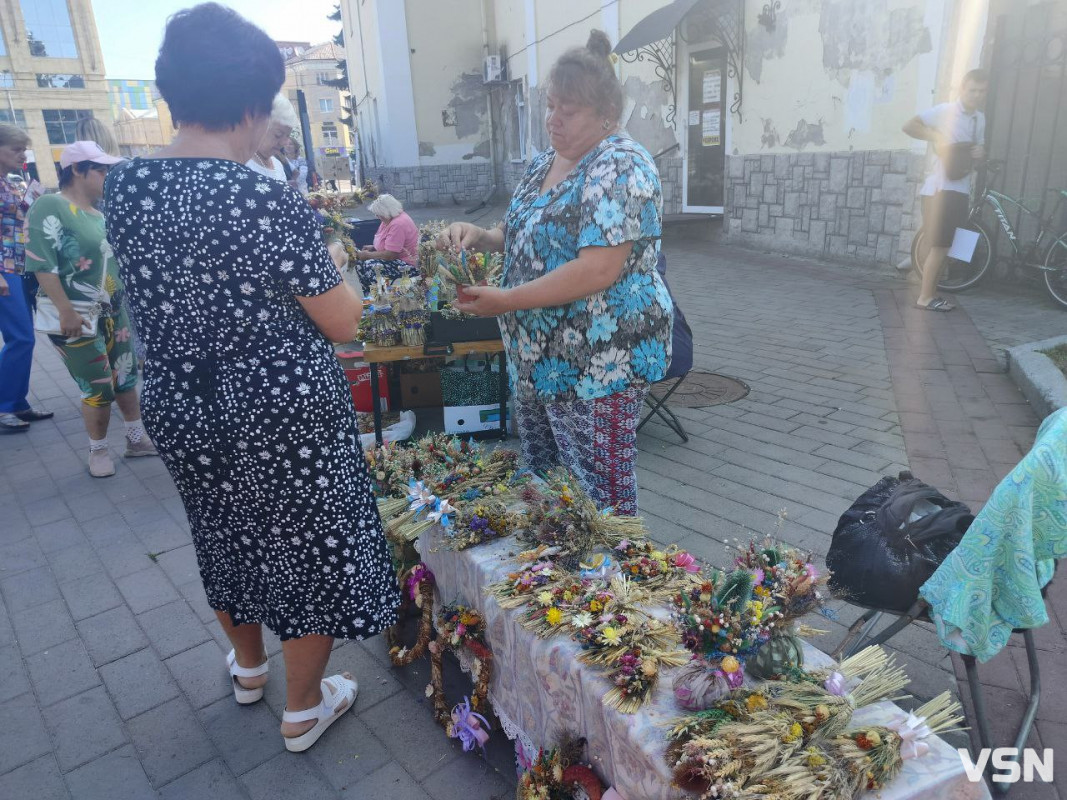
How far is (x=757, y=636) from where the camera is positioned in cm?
158

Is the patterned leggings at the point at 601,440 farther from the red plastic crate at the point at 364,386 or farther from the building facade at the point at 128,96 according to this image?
the building facade at the point at 128,96

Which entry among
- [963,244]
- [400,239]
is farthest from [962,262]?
[400,239]

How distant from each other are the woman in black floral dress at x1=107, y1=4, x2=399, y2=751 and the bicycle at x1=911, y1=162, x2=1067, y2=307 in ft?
21.2

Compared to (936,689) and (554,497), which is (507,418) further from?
(936,689)

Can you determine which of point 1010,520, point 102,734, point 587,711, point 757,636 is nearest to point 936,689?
point 1010,520

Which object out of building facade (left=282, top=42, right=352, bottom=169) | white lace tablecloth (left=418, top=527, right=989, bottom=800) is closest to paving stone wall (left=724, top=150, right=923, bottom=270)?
white lace tablecloth (left=418, top=527, right=989, bottom=800)

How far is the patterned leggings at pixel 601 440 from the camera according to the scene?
2.26 meters

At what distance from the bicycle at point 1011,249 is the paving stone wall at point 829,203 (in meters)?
0.52

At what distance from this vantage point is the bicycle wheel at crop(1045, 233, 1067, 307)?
6.22 m

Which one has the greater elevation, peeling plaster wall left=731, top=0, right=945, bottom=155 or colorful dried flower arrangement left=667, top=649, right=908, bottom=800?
peeling plaster wall left=731, top=0, right=945, bottom=155

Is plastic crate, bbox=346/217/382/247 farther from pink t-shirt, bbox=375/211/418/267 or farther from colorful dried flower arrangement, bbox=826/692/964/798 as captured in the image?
colorful dried flower arrangement, bbox=826/692/964/798

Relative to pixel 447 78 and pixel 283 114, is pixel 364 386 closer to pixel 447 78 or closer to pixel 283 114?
pixel 283 114

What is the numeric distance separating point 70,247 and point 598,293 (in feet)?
10.6

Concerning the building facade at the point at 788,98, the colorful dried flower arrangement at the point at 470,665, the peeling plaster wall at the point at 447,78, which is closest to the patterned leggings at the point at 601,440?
the colorful dried flower arrangement at the point at 470,665
